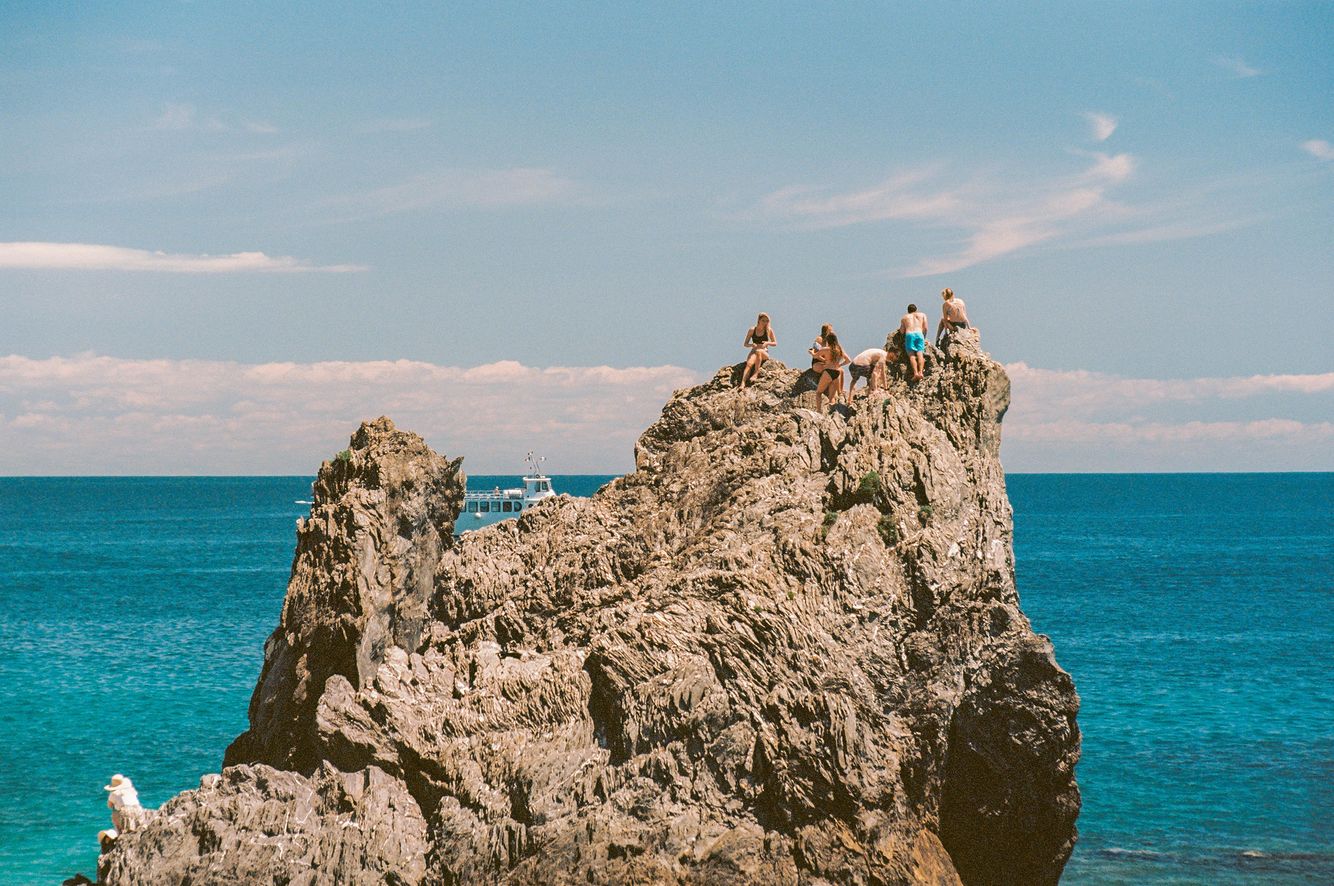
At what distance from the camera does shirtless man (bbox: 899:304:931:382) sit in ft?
76.1

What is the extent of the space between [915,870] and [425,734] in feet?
23.0

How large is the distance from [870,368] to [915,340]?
3.23 feet

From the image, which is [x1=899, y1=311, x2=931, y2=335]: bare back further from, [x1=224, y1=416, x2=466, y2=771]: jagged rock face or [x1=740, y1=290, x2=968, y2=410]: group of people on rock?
[x1=224, y1=416, x2=466, y2=771]: jagged rock face

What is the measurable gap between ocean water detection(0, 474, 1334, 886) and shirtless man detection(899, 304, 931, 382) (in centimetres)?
1174

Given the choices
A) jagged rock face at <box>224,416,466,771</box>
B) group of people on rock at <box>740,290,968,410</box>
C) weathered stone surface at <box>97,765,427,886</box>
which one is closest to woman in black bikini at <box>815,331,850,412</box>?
group of people on rock at <box>740,290,968,410</box>

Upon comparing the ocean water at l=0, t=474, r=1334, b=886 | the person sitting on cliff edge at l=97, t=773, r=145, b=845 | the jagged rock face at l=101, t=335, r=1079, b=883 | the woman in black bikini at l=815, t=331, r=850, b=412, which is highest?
the woman in black bikini at l=815, t=331, r=850, b=412

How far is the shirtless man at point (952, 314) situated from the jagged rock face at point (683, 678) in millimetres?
459

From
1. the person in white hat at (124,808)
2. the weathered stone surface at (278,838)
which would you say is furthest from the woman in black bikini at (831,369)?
the person in white hat at (124,808)

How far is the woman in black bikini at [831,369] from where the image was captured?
23672 millimetres

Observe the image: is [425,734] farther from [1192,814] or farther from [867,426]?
[1192,814]

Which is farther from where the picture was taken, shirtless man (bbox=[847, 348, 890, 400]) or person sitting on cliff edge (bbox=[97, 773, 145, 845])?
shirtless man (bbox=[847, 348, 890, 400])

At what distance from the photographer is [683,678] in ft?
57.4

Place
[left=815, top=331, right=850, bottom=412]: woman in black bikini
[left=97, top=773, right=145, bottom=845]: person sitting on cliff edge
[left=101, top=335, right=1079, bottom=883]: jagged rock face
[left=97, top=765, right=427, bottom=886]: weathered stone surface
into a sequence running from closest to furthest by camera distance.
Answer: [left=97, top=765, right=427, bottom=886]: weathered stone surface
[left=101, top=335, right=1079, bottom=883]: jagged rock face
[left=97, top=773, right=145, bottom=845]: person sitting on cliff edge
[left=815, top=331, right=850, bottom=412]: woman in black bikini

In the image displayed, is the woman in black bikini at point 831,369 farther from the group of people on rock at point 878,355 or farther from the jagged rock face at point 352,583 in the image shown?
the jagged rock face at point 352,583
